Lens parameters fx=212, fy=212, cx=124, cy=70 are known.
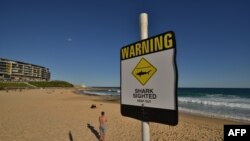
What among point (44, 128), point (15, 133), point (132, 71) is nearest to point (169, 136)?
point (44, 128)

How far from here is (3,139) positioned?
11117mm

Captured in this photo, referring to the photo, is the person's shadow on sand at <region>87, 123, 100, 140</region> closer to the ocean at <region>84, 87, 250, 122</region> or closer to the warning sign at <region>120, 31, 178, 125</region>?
the warning sign at <region>120, 31, 178, 125</region>

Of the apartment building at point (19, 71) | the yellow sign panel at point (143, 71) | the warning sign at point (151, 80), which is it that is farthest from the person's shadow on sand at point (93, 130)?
the apartment building at point (19, 71)

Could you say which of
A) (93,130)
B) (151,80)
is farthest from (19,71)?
(151,80)

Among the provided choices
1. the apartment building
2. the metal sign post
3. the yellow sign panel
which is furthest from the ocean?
the apartment building

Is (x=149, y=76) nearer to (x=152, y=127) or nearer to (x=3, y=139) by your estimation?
(x=3, y=139)

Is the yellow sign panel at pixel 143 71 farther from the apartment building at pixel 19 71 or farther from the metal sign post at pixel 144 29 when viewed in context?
the apartment building at pixel 19 71

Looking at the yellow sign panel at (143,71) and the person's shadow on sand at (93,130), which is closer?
the yellow sign panel at (143,71)

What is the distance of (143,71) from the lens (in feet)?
6.74

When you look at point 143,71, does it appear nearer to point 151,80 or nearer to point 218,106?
point 151,80

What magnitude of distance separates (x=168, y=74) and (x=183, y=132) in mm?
13158

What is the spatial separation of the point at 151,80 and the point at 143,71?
153 mm

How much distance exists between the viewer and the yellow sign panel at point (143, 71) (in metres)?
1.96

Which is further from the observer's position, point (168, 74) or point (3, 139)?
point (3, 139)
